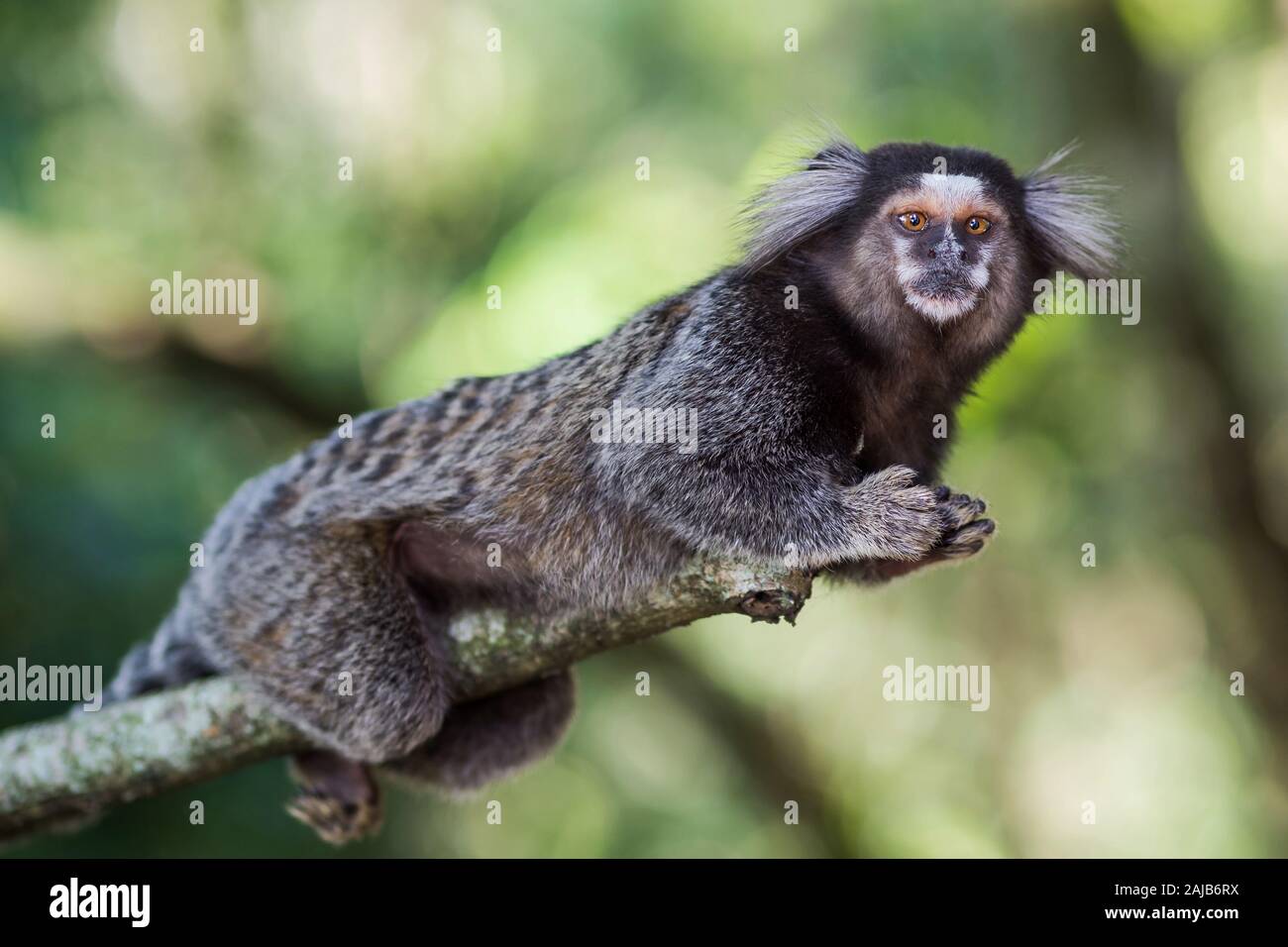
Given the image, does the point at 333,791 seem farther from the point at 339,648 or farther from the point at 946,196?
the point at 946,196

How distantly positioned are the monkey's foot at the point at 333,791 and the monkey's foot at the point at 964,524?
301cm

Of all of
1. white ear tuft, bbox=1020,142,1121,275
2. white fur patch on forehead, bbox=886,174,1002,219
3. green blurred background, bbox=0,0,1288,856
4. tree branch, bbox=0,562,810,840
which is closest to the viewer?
white fur patch on forehead, bbox=886,174,1002,219

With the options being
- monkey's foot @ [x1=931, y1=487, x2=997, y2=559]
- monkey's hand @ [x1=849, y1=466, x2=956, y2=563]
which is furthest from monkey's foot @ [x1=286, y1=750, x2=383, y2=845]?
monkey's foot @ [x1=931, y1=487, x2=997, y2=559]

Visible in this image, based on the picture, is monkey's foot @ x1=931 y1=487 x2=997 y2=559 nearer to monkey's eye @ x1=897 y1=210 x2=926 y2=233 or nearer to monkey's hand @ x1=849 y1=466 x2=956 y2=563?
monkey's hand @ x1=849 y1=466 x2=956 y2=563

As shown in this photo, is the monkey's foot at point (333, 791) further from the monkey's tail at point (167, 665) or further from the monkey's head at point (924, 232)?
the monkey's head at point (924, 232)

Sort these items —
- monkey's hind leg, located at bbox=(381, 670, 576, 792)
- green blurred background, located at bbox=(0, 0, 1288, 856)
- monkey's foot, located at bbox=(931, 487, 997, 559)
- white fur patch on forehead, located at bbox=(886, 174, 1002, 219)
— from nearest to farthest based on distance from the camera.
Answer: monkey's foot, located at bbox=(931, 487, 997, 559)
white fur patch on forehead, located at bbox=(886, 174, 1002, 219)
monkey's hind leg, located at bbox=(381, 670, 576, 792)
green blurred background, located at bbox=(0, 0, 1288, 856)

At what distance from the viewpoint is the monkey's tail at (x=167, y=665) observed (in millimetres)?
5918

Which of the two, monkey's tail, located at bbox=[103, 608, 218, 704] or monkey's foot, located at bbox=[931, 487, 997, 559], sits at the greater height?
monkey's foot, located at bbox=[931, 487, 997, 559]

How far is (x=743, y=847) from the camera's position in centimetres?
1323

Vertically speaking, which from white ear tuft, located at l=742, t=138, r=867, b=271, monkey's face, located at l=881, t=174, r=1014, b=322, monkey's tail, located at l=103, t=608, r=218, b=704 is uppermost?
white ear tuft, located at l=742, t=138, r=867, b=271

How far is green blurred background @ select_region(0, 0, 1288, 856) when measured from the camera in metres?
9.29

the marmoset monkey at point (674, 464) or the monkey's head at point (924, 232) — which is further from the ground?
the monkey's head at point (924, 232)

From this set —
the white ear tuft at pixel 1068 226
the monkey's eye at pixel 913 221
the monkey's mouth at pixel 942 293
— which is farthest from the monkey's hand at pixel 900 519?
the white ear tuft at pixel 1068 226

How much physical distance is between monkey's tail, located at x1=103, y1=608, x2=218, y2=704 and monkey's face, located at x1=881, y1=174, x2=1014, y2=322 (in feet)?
12.1
